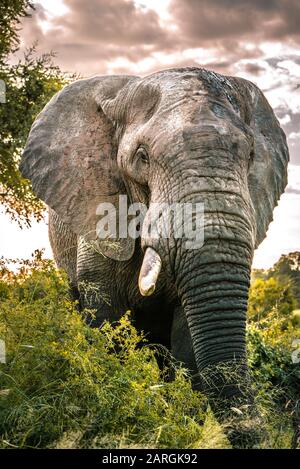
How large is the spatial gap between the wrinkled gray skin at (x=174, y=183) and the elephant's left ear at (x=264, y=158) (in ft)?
0.05

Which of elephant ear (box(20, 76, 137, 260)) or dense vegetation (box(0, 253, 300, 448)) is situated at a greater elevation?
elephant ear (box(20, 76, 137, 260))

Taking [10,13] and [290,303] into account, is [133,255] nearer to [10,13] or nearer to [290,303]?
[290,303]

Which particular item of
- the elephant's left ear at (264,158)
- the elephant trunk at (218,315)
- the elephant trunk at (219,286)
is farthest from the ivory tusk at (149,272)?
the elephant's left ear at (264,158)

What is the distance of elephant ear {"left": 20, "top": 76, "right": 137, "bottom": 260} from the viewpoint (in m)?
7.62

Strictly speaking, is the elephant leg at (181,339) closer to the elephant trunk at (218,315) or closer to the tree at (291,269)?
the elephant trunk at (218,315)

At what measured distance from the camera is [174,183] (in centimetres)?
643

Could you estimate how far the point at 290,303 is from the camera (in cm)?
2014

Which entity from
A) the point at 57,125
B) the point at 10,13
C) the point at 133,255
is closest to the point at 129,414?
the point at 133,255

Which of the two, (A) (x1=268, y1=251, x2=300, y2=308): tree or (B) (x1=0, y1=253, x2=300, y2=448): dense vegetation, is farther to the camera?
(A) (x1=268, y1=251, x2=300, y2=308): tree

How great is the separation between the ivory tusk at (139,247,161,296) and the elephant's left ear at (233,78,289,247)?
4.65 ft

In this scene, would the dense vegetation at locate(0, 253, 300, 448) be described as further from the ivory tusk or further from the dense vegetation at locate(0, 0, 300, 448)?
the ivory tusk

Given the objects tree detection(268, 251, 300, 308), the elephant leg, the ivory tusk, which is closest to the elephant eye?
the ivory tusk

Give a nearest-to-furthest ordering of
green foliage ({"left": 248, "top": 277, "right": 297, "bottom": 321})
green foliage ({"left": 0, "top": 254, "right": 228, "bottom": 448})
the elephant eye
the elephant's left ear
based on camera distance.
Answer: green foliage ({"left": 0, "top": 254, "right": 228, "bottom": 448})
the elephant eye
the elephant's left ear
green foliage ({"left": 248, "top": 277, "right": 297, "bottom": 321})

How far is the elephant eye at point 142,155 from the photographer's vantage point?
6.86 metres
